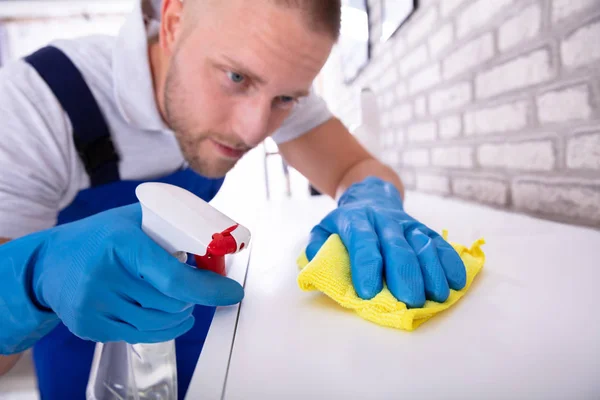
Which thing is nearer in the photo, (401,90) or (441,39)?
(441,39)

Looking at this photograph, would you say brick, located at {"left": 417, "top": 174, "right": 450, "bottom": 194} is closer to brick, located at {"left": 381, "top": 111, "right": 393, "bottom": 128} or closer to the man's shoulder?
brick, located at {"left": 381, "top": 111, "right": 393, "bottom": 128}

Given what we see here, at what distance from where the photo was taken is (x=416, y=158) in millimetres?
1346

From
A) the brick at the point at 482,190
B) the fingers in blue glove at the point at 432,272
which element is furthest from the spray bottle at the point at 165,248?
the brick at the point at 482,190

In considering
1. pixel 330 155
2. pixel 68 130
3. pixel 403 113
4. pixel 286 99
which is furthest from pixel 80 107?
pixel 403 113

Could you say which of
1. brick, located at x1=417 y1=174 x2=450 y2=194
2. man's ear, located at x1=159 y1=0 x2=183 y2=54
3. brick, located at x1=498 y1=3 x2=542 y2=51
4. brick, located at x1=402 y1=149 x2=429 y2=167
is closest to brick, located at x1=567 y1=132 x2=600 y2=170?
brick, located at x1=498 y1=3 x2=542 y2=51

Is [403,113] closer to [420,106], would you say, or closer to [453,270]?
[420,106]

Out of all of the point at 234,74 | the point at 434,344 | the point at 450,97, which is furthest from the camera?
the point at 450,97

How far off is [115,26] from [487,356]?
3966mm

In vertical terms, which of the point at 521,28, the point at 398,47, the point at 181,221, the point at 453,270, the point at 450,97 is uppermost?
the point at 398,47

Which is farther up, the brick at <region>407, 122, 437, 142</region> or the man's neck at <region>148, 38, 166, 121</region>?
the man's neck at <region>148, 38, 166, 121</region>

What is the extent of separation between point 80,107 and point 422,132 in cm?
103

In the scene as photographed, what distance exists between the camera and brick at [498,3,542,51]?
711mm

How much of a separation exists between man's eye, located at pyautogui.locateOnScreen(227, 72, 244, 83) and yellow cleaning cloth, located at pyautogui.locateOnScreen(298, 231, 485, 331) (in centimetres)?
39

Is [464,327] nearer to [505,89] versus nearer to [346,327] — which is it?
[346,327]
